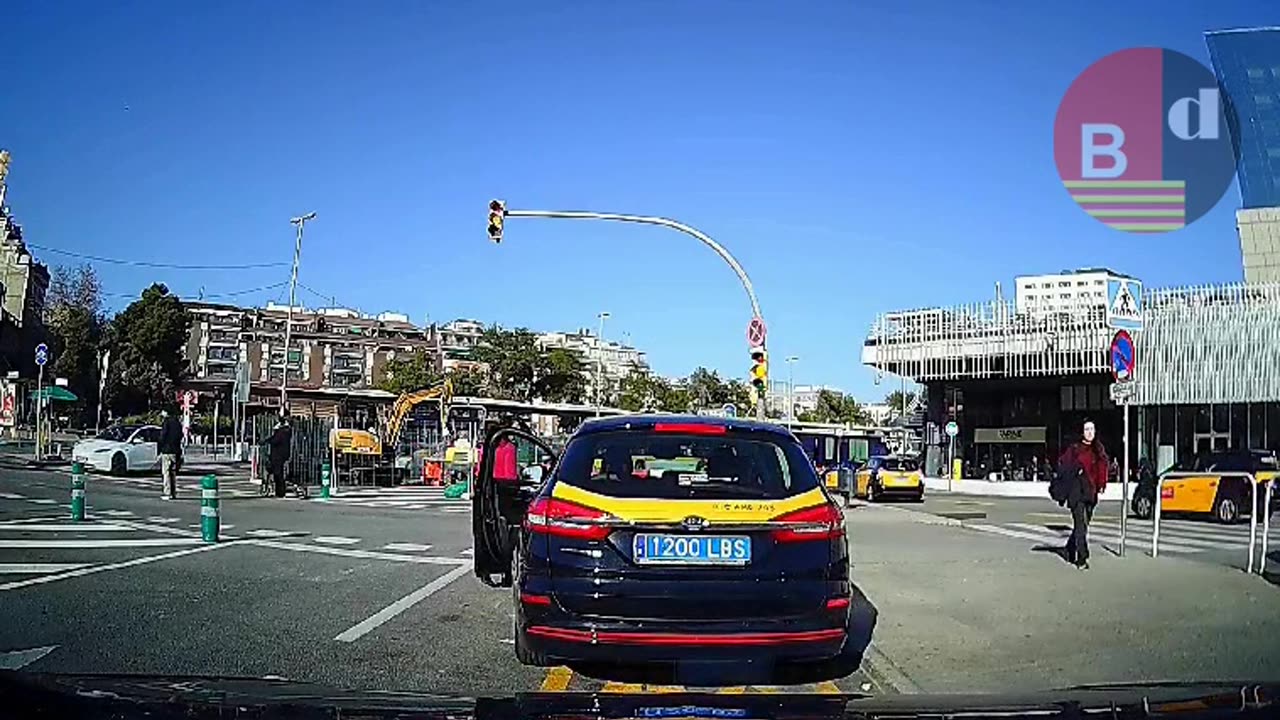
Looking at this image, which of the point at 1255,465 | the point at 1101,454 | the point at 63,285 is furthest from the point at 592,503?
the point at 63,285

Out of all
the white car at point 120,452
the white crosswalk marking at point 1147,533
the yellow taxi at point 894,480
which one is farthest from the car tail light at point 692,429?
the yellow taxi at point 894,480

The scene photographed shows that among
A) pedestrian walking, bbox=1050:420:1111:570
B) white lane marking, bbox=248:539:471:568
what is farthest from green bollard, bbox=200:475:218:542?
pedestrian walking, bbox=1050:420:1111:570

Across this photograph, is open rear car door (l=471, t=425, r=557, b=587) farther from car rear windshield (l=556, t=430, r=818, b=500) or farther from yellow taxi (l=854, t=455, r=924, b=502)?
yellow taxi (l=854, t=455, r=924, b=502)

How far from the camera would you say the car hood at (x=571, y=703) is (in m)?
3.53

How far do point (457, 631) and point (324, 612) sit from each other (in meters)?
1.32

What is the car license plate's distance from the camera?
5.52m

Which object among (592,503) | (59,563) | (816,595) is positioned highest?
(592,503)

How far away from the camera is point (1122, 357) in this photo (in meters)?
13.1

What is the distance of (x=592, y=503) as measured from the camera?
570 centimetres

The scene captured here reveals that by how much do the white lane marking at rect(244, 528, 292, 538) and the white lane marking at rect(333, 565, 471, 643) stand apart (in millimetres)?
4180

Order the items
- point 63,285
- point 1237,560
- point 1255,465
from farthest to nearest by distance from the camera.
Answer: point 63,285 → point 1255,465 → point 1237,560

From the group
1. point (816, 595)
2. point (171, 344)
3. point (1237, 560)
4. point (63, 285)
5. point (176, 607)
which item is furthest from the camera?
point (63, 285)

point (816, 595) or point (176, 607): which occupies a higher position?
point (816, 595)

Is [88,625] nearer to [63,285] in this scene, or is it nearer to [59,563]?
[59,563]
